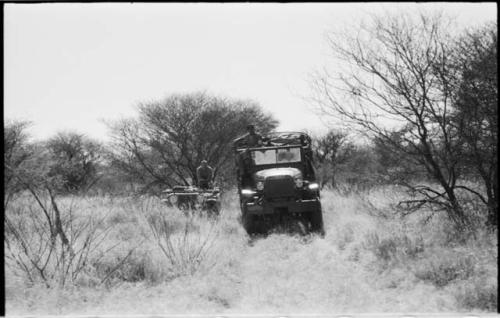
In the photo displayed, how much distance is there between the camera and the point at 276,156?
24.9 ft

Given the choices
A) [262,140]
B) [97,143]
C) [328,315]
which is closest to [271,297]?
[328,315]

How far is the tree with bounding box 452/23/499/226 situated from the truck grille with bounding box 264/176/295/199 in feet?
9.56

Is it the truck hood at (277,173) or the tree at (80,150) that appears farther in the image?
the tree at (80,150)

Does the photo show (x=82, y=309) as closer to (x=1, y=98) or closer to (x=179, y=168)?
(x=1, y=98)

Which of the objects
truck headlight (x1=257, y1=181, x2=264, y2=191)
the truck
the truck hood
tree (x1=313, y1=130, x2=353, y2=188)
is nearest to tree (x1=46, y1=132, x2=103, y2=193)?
tree (x1=313, y1=130, x2=353, y2=188)

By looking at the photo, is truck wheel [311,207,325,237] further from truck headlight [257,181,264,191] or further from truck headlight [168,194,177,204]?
truck headlight [168,194,177,204]

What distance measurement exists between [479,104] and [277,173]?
138 inches

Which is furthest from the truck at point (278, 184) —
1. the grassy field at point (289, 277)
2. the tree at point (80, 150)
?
the tree at point (80, 150)

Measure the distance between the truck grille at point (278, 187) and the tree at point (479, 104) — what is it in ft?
9.56

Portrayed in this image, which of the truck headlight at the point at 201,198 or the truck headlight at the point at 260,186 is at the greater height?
the truck headlight at the point at 260,186

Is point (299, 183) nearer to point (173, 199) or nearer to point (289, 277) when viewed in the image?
point (289, 277)

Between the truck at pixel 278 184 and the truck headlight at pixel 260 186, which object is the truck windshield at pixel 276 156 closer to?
the truck at pixel 278 184

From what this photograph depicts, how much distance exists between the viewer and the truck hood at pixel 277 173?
6.95 metres

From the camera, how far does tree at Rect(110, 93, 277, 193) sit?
12867 millimetres
